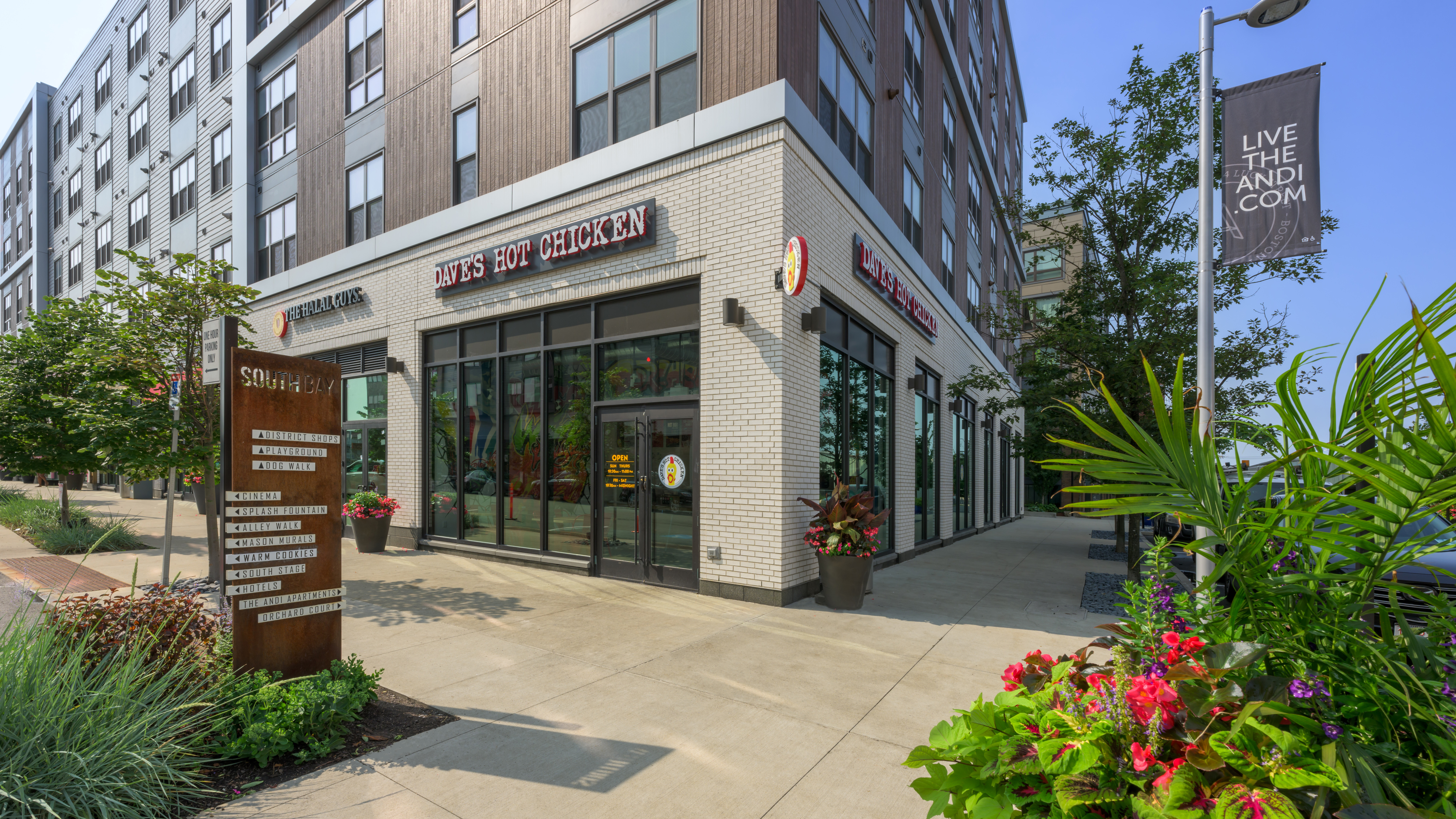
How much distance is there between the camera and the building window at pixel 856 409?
10117 mm

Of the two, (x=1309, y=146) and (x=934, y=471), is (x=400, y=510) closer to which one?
(x=934, y=471)

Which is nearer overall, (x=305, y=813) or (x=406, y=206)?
(x=305, y=813)

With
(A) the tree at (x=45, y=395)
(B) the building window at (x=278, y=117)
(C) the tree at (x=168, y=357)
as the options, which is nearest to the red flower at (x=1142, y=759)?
(C) the tree at (x=168, y=357)

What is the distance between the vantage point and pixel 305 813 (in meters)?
3.43

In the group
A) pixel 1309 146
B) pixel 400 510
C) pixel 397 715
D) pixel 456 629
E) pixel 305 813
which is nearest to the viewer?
pixel 305 813

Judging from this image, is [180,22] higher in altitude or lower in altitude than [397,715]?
higher

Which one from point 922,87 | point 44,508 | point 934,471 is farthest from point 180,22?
point 934,471

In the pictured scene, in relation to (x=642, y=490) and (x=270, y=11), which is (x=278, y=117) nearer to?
(x=270, y=11)

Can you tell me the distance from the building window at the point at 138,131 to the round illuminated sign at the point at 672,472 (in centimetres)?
2587

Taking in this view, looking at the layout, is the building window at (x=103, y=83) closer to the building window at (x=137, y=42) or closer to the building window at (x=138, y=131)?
the building window at (x=137, y=42)

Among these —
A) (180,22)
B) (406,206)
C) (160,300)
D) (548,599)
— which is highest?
(180,22)

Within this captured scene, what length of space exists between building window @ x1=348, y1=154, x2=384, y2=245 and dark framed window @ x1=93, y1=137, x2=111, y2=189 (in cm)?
2077

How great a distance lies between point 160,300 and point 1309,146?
1316 cm

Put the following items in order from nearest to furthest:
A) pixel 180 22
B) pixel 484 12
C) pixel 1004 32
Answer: pixel 484 12
pixel 180 22
pixel 1004 32
